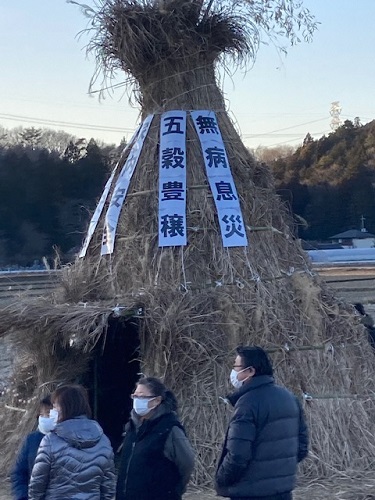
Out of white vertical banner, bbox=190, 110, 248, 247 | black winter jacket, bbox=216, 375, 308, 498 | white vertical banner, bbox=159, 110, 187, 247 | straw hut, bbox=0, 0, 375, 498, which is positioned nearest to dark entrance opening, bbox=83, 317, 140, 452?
straw hut, bbox=0, 0, 375, 498

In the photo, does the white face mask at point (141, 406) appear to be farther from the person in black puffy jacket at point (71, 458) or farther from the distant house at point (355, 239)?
the distant house at point (355, 239)

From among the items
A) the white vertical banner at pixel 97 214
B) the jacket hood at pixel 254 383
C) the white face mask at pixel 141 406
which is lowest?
the white face mask at pixel 141 406

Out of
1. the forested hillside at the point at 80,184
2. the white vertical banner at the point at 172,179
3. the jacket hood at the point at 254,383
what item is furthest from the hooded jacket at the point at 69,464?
the forested hillside at the point at 80,184

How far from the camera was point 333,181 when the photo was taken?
35406mm

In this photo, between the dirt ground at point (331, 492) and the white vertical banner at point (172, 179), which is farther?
the white vertical banner at point (172, 179)

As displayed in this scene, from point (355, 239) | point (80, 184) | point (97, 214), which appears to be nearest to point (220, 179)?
point (97, 214)

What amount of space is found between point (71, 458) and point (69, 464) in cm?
3

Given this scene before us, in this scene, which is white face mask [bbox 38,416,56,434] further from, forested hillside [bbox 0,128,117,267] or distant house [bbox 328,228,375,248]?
distant house [bbox 328,228,375,248]

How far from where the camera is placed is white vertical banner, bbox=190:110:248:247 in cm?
720

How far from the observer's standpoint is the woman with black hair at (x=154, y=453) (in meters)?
3.98

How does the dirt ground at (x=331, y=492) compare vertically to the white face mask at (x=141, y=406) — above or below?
below

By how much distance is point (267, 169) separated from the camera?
8.00 meters

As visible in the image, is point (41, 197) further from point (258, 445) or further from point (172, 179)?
point (258, 445)

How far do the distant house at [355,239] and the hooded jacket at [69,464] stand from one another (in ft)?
107
